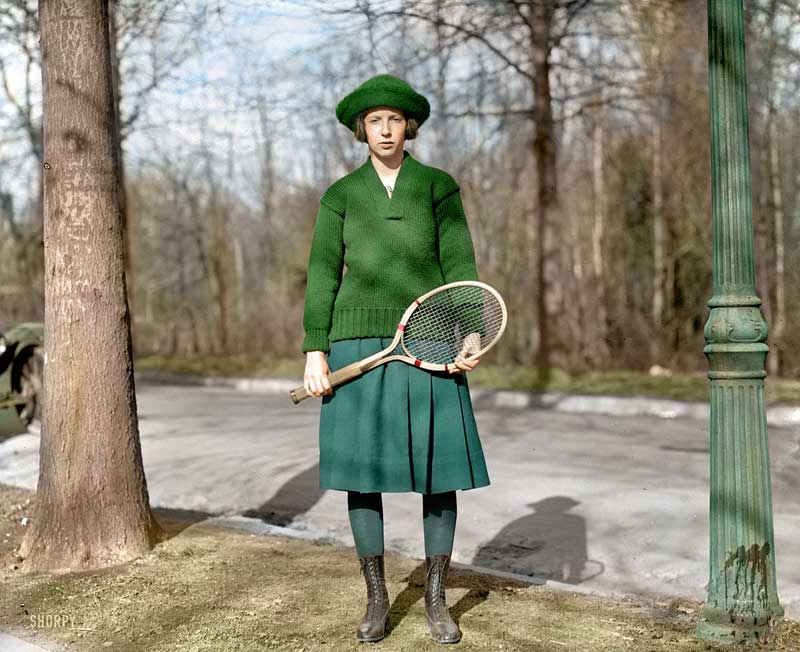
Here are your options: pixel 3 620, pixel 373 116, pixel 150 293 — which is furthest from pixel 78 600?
pixel 150 293

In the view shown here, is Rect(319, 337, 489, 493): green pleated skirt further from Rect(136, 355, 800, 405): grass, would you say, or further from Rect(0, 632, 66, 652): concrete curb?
Rect(136, 355, 800, 405): grass

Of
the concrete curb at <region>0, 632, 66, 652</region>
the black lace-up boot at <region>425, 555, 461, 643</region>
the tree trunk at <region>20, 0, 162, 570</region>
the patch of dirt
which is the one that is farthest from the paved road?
the concrete curb at <region>0, 632, 66, 652</region>

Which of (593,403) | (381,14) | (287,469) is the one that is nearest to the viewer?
(381,14)

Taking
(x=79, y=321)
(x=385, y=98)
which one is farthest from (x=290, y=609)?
(x=385, y=98)

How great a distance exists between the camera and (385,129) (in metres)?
3.82

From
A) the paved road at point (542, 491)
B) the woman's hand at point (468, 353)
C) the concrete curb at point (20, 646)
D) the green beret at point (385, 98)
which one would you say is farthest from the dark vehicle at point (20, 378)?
the woman's hand at point (468, 353)

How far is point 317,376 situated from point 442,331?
505 mm

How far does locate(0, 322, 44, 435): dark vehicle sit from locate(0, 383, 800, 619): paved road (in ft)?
0.79

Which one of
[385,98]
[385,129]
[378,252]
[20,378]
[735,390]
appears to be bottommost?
[20,378]

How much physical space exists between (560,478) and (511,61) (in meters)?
8.08

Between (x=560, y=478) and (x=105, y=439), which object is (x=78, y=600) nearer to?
(x=105, y=439)

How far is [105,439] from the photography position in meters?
5.27

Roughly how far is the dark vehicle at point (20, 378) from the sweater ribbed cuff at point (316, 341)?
7321mm

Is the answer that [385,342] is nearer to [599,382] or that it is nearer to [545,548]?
[545,548]
